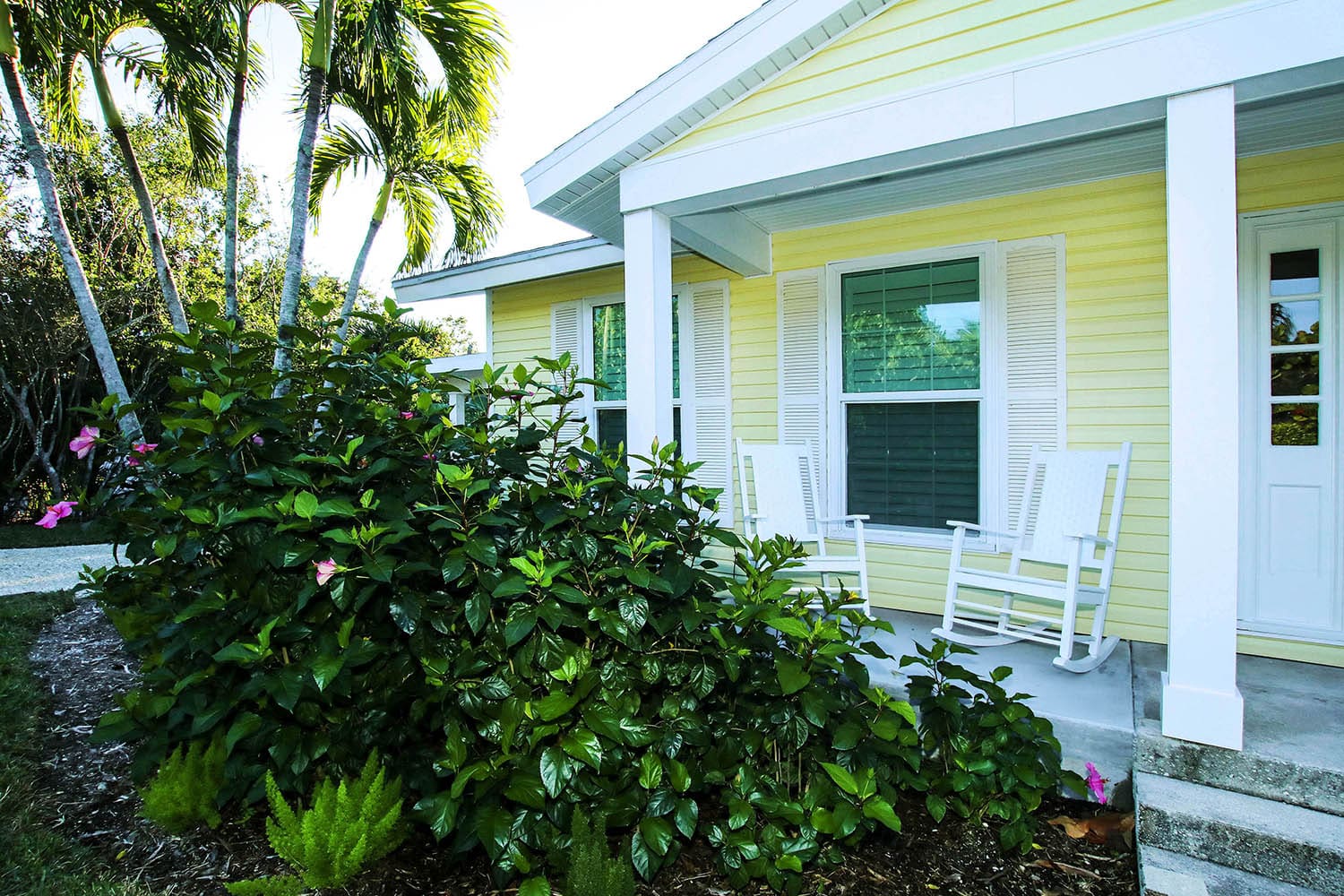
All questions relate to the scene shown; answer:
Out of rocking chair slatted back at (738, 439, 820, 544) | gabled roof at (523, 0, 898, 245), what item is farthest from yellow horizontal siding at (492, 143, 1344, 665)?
gabled roof at (523, 0, 898, 245)

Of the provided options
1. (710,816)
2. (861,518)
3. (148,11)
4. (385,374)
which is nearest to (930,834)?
(710,816)

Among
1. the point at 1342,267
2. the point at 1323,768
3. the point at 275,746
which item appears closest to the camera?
the point at 275,746

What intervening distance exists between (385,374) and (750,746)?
1527 millimetres

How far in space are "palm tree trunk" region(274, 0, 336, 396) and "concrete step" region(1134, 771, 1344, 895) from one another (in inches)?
267

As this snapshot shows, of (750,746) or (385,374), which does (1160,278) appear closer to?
(750,746)

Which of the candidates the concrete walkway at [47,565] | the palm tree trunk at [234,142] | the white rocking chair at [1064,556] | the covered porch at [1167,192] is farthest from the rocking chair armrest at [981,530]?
the palm tree trunk at [234,142]

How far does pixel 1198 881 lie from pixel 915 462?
7.87 ft

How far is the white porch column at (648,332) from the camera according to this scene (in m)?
3.27

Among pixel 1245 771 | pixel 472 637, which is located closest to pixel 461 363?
pixel 472 637

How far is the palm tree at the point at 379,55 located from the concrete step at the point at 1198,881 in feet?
22.7

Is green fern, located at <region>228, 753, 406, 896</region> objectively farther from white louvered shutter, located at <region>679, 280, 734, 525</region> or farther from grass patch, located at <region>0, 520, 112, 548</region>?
grass patch, located at <region>0, 520, 112, 548</region>

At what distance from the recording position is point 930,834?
6.98 ft

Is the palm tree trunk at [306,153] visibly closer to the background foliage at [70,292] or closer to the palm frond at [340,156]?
the palm frond at [340,156]

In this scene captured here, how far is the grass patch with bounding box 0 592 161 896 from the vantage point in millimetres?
1772
